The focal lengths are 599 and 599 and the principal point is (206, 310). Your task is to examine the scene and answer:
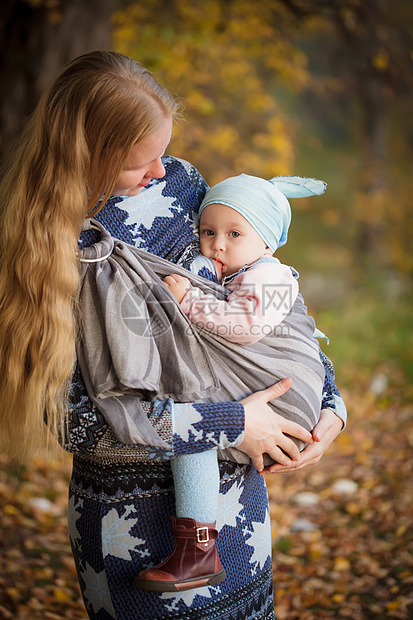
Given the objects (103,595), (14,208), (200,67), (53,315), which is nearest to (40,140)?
(14,208)

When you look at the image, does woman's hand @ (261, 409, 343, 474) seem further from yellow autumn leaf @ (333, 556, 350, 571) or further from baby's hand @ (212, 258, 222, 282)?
yellow autumn leaf @ (333, 556, 350, 571)

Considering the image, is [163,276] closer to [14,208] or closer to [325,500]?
[14,208]

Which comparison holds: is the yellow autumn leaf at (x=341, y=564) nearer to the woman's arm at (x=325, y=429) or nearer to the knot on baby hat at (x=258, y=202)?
the woman's arm at (x=325, y=429)

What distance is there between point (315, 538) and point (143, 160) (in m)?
3.12

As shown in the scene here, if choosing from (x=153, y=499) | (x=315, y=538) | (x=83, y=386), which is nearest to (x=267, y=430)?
(x=153, y=499)

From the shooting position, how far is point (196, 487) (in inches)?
55.0

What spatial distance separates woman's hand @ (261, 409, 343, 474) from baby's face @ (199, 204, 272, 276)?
0.48m

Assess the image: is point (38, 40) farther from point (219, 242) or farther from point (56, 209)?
point (56, 209)

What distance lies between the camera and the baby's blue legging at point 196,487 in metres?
1.40

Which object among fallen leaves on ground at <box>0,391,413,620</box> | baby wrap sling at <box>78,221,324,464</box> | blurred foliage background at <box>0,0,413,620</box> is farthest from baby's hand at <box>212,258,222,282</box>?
fallen leaves on ground at <box>0,391,413,620</box>

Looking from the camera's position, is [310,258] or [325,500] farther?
[310,258]

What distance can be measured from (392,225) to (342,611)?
7.79 m

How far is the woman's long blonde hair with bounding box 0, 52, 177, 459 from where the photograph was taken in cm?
132

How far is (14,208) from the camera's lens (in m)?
1.35
